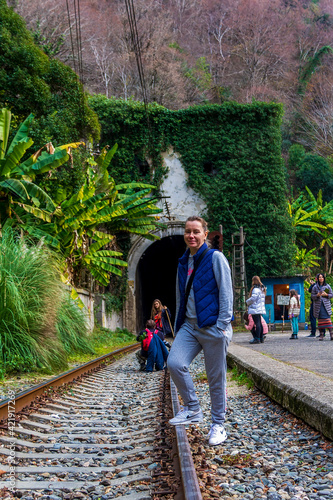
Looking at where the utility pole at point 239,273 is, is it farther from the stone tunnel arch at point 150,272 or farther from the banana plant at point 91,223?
the banana plant at point 91,223

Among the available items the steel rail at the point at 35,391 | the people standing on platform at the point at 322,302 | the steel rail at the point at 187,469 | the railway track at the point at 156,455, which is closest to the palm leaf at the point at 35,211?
the steel rail at the point at 35,391

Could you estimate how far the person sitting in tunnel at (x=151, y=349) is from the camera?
8.68m

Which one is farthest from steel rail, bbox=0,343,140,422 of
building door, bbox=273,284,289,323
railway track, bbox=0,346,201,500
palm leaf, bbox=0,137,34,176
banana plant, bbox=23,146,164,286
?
building door, bbox=273,284,289,323

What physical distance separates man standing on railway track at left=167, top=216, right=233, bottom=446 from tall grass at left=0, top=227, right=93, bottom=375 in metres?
3.64

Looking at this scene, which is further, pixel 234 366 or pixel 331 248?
pixel 331 248

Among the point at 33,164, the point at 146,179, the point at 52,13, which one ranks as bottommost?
the point at 33,164

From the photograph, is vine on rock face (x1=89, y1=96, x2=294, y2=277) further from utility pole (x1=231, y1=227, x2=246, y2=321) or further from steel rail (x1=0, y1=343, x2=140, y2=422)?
steel rail (x1=0, y1=343, x2=140, y2=422)

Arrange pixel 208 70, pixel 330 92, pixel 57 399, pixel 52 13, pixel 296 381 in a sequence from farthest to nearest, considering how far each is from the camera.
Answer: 1. pixel 208 70
2. pixel 330 92
3. pixel 52 13
4. pixel 57 399
5. pixel 296 381

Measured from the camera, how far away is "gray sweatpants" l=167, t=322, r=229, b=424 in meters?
3.54

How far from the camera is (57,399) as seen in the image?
544 centimetres

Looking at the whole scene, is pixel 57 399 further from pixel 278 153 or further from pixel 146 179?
pixel 278 153

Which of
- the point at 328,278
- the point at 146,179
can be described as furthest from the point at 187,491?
the point at 328,278

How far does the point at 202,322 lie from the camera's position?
3.47m

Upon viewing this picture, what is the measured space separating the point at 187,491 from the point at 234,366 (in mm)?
5621
